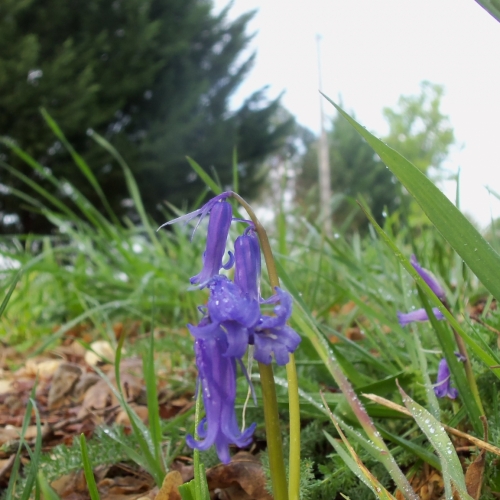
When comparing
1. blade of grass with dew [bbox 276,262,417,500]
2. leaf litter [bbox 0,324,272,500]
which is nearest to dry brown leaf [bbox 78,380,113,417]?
leaf litter [bbox 0,324,272,500]

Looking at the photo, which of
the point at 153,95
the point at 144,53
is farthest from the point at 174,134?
the point at 144,53

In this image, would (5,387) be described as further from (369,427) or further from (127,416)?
(369,427)

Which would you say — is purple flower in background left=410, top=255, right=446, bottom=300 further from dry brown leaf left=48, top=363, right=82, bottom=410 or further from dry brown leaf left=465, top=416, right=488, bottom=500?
dry brown leaf left=48, top=363, right=82, bottom=410

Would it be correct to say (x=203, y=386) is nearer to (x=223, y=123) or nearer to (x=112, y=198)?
(x=112, y=198)

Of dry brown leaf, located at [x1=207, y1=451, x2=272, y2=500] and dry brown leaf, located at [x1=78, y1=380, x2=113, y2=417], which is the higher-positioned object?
dry brown leaf, located at [x1=207, y1=451, x2=272, y2=500]

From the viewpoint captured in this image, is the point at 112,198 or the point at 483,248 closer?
the point at 483,248

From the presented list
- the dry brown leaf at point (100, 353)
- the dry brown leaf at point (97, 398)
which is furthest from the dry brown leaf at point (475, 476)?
the dry brown leaf at point (100, 353)

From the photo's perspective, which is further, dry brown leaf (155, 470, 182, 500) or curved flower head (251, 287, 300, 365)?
dry brown leaf (155, 470, 182, 500)
